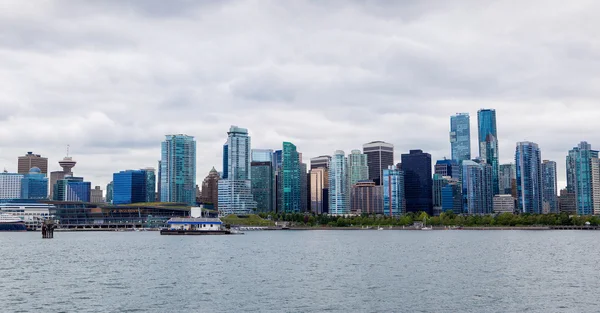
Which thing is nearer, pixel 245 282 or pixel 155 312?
pixel 155 312

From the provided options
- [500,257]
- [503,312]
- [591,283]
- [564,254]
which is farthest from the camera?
[564,254]

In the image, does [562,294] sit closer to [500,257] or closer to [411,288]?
[411,288]

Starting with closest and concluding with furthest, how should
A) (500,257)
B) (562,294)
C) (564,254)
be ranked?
(562,294) → (500,257) → (564,254)

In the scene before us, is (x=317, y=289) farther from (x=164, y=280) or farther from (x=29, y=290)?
(x=29, y=290)

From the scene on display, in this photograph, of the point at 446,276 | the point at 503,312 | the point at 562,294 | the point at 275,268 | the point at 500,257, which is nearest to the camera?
the point at 503,312

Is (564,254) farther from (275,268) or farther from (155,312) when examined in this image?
(155,312)

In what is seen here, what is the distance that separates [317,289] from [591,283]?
124 ft

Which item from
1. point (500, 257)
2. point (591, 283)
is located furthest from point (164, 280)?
point (500, 257)

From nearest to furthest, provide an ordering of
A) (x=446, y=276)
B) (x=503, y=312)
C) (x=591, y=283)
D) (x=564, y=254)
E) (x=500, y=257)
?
(x=503, y=312), (x=591, y=283), (x=446, y=276), (x=500, y=257), (x=564, y=254)

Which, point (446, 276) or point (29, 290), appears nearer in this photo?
point (29, 290)

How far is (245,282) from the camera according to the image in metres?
93.1

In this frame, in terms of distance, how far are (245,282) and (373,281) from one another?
58.3 feet

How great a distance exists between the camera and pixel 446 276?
99.4 metres

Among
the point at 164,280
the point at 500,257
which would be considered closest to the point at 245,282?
the point at 164,280
